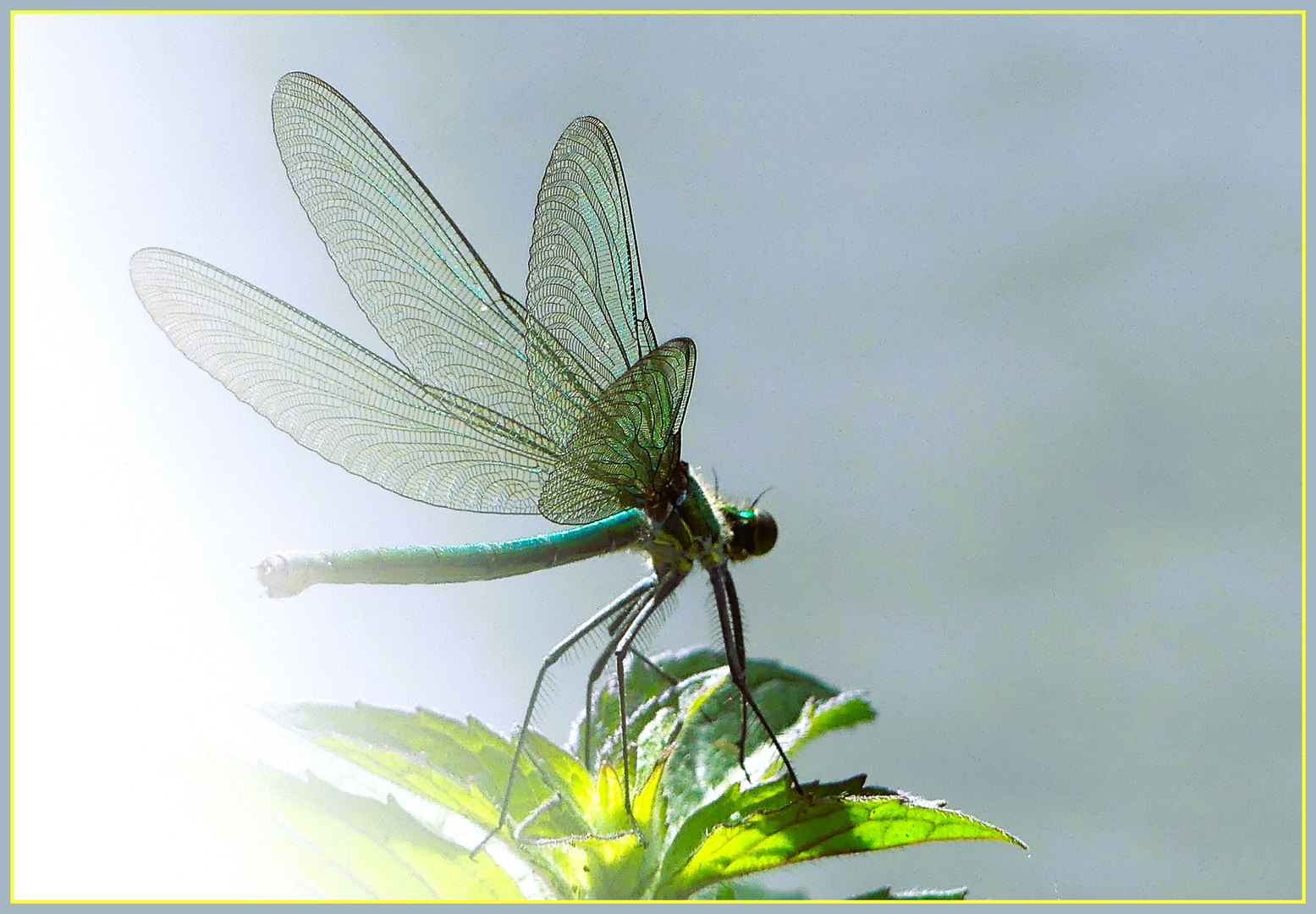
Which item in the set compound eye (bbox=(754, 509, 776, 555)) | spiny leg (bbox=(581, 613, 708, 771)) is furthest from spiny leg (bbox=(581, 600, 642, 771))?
compound eye (bbox=(754, 509, 776, 555))

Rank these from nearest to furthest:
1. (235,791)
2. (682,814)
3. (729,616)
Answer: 1. (235,791)
2. (682,814)
3. (729,616)

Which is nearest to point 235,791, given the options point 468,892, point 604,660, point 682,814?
point 468,892

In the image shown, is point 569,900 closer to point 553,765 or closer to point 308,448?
point 553,765

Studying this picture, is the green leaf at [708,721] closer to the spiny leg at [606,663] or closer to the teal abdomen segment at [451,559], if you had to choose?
the spiny leg at [606,663]

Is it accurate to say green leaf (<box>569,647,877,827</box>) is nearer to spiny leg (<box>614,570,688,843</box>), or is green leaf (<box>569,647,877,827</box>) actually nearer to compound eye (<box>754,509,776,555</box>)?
spiny leg (<box>614,570,688,843</box>)

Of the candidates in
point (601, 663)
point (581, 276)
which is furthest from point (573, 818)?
point (581, 276)

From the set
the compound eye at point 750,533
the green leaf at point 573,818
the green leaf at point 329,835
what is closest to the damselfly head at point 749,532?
the compound eye at point 750,533
